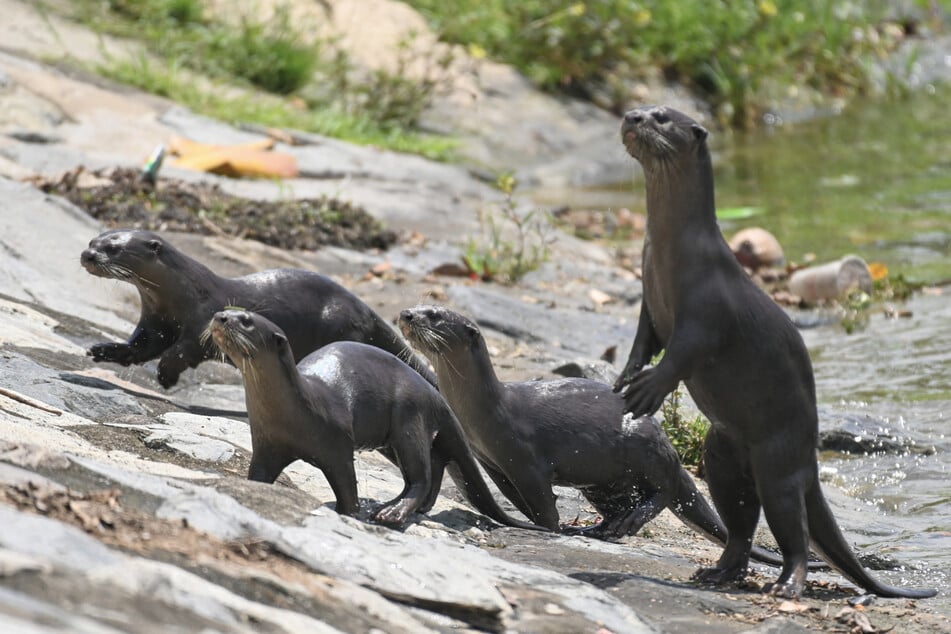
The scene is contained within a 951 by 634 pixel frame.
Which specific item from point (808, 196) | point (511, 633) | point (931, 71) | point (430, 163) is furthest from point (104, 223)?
point (931, 71)

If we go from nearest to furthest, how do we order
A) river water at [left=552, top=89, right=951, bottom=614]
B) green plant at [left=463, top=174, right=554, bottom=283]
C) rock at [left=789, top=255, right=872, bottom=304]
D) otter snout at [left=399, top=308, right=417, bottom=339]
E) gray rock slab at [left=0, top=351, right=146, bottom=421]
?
otter snout at [left=399, top=308, right=417, bottom=339] → gray rock slab at [left=0, top=351, right=146, bottom=421] → river water at [left=552, top=89, right=951, bottom=614] → green plant at [left=463, top=174, right=554, bottom=283] → rock at [left=789, top=255, right=872, bottom=304]

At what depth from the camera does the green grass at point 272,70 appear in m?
12.7

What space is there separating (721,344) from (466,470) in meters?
1.06

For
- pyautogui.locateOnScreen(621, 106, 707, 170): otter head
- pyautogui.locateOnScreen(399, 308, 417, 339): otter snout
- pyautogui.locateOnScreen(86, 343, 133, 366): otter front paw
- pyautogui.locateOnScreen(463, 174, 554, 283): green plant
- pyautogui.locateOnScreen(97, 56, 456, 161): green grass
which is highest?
pyautogui.locateOnScreen(97, 56, 456, 161): green grass

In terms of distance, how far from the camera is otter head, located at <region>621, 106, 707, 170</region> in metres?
4.11

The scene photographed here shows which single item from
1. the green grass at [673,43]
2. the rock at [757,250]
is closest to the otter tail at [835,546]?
the rock at [757,250]

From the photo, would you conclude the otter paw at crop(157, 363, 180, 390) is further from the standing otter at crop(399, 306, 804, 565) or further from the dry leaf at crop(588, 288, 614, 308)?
the dry leaf at crop(588, 288, 614, 308)

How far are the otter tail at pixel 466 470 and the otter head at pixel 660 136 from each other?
1.11 metres

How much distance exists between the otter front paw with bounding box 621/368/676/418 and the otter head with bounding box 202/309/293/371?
0.97 metres

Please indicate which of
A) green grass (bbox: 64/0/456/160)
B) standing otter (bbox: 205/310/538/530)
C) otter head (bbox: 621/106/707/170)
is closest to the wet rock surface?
standing otter (bbox: 205/310/538/530)

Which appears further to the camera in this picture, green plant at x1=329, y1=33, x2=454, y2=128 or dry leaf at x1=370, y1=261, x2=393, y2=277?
green plant at x1=329, y1=33, x2=454, y2=128

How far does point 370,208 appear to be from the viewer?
406 inches

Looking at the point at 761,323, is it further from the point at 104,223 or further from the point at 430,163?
the point at 430,163

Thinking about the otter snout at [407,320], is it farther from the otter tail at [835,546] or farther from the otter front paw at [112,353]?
the otter front paw at [112,353]
